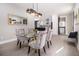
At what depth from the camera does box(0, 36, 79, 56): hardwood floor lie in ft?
7.60

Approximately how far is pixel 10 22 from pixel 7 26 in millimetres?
130

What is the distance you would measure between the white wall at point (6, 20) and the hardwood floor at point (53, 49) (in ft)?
0.71

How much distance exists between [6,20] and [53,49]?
1.44 m

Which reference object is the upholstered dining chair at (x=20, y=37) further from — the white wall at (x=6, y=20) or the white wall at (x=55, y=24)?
the white wall at (x=55, y=24)

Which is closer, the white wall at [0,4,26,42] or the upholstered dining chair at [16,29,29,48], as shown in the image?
the white wall at [0,4,26,42]

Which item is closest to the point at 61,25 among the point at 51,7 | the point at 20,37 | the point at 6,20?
the point at 51,7

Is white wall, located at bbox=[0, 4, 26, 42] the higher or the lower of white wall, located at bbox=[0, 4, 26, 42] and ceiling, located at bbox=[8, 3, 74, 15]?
the lower

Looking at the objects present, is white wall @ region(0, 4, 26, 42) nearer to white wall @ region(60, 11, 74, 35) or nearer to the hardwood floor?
the hardwood floor

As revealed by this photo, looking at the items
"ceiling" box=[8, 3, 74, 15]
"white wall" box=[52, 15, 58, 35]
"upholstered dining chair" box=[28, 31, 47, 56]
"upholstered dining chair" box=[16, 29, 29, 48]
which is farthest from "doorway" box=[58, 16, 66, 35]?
"upholstered dining chair" box=[16, 29, 29, 48]

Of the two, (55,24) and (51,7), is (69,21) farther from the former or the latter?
(51,7)

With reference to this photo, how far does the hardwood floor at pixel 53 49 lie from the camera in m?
2.32

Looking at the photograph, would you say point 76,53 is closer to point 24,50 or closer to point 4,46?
point 24,50

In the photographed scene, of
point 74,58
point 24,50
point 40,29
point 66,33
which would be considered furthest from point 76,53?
point 24,50

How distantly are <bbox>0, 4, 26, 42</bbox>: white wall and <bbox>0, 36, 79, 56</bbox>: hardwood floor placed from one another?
0.71 ft
